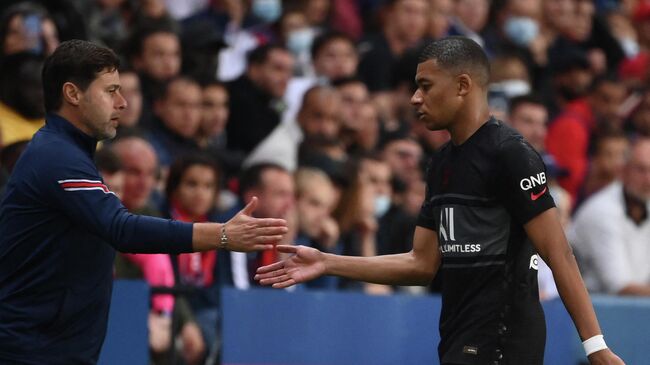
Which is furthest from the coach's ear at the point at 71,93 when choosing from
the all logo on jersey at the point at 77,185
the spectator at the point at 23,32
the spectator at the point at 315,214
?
the spectator at the point at 315,214

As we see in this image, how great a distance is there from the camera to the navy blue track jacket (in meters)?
6.29

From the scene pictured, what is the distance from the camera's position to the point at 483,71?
6602 millimetres

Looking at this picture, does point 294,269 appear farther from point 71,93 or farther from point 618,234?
point 618,234

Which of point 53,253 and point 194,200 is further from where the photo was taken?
point 194,200

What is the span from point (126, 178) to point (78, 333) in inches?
135

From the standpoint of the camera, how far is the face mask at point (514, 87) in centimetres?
1468

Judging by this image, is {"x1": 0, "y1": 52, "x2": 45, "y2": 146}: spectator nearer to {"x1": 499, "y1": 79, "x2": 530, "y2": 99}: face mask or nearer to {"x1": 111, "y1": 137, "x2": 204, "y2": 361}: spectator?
{"x1": 111, "y1": 137, "x2": 204, "y2": 361}: spectator

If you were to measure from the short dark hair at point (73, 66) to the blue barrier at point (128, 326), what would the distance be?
2289mm

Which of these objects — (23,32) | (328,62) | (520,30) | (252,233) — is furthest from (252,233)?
(520,30)

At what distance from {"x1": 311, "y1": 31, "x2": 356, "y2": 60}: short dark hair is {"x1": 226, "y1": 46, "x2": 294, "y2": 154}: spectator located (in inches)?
32.0

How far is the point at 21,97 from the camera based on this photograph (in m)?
9.58

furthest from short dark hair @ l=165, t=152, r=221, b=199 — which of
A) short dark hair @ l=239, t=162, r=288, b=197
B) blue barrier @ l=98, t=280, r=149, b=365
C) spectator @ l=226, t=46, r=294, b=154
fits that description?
spectator @ l=226, t=46, r=294, b=154

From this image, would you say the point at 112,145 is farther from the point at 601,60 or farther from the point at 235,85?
the point at 601,60

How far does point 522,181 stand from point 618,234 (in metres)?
6.35
